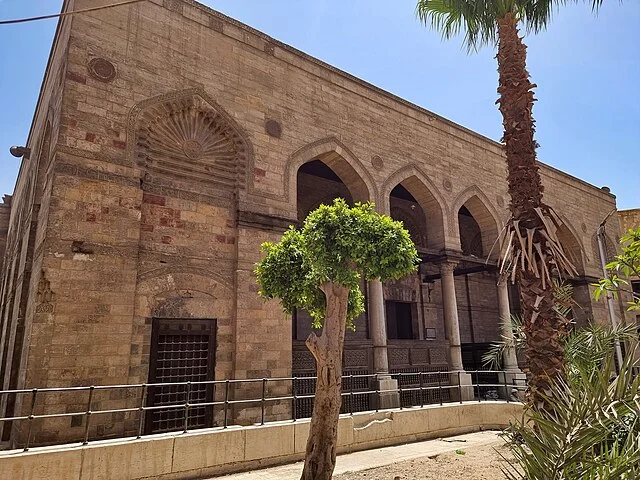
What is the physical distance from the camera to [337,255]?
209 inches

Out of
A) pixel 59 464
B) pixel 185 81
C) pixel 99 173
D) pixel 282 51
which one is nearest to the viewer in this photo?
pixel 59 464

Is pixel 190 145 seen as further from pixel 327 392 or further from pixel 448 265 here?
pixel 448 265

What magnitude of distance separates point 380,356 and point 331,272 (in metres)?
5.83

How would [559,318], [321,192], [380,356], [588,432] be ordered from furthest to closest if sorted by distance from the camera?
[321,192]
[380,356]
[559,318]
[588,432]

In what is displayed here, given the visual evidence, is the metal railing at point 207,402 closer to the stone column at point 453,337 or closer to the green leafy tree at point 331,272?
the stone column at point 453,337

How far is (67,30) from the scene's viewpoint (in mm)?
8484

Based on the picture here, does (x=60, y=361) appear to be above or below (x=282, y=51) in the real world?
below

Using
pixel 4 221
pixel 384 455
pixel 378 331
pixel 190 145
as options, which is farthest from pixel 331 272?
pixel 4 221

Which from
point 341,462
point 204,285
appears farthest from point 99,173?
point 341,462

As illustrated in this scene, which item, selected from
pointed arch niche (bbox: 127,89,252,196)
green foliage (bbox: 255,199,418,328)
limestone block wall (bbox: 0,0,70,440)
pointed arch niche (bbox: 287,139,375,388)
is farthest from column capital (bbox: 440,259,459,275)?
limestone block wall (bbox: 0,0,70,440)

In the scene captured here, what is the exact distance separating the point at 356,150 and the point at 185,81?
4.63m

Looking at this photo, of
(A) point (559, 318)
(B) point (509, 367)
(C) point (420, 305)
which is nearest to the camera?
(A) point (559, 318)

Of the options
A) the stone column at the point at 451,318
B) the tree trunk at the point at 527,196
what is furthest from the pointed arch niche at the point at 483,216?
the tree trunk at the point at 527,196

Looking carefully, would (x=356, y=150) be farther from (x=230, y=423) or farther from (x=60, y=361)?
(x=60, y=361)
